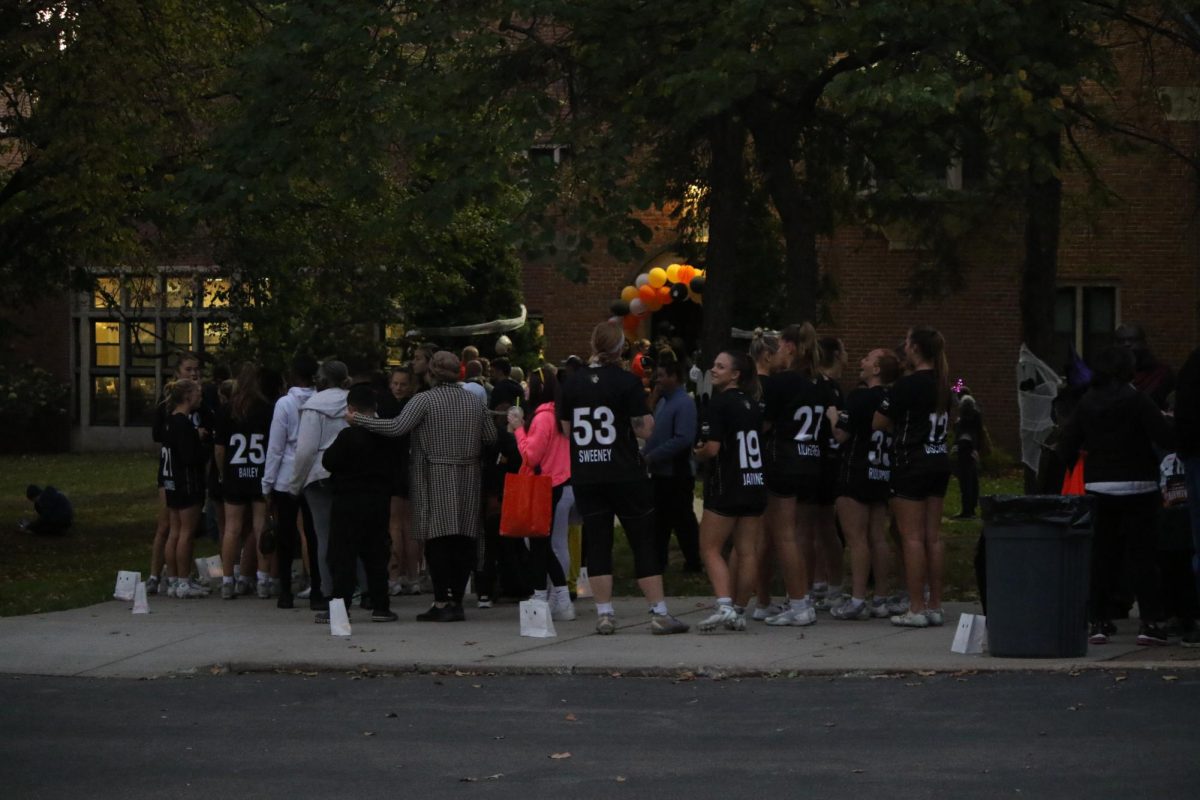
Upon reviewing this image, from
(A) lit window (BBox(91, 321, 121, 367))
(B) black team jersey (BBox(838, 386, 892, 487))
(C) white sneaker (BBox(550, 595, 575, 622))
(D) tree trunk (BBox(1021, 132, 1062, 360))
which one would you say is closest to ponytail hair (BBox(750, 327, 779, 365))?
(B) black team jersey (BBox(838, 386, 892, 487))

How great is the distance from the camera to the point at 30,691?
1051 cm

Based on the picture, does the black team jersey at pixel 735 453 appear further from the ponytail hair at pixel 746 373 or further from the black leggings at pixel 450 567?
the black leggings at pixel 450 567

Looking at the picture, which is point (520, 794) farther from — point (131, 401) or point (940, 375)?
point (131, 401)

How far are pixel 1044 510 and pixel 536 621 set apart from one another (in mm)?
3335

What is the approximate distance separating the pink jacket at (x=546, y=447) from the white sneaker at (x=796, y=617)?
1.87m

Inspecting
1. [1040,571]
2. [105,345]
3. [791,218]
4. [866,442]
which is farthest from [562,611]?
[105,345]

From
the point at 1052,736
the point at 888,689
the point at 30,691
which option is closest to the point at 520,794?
the point at 1052,736

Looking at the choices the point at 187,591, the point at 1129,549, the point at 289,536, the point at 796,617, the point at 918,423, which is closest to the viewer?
the point at 1129,549

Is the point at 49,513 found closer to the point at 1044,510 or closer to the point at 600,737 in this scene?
the point at 1044,510

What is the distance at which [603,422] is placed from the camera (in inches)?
477

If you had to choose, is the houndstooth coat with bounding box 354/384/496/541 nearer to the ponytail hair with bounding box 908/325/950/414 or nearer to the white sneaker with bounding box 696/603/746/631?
the white sneaker with bounding box 696/603/746/631

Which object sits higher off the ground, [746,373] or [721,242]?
[721,242]

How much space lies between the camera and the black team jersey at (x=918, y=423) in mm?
11844

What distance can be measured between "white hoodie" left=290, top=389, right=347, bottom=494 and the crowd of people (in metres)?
0.02
